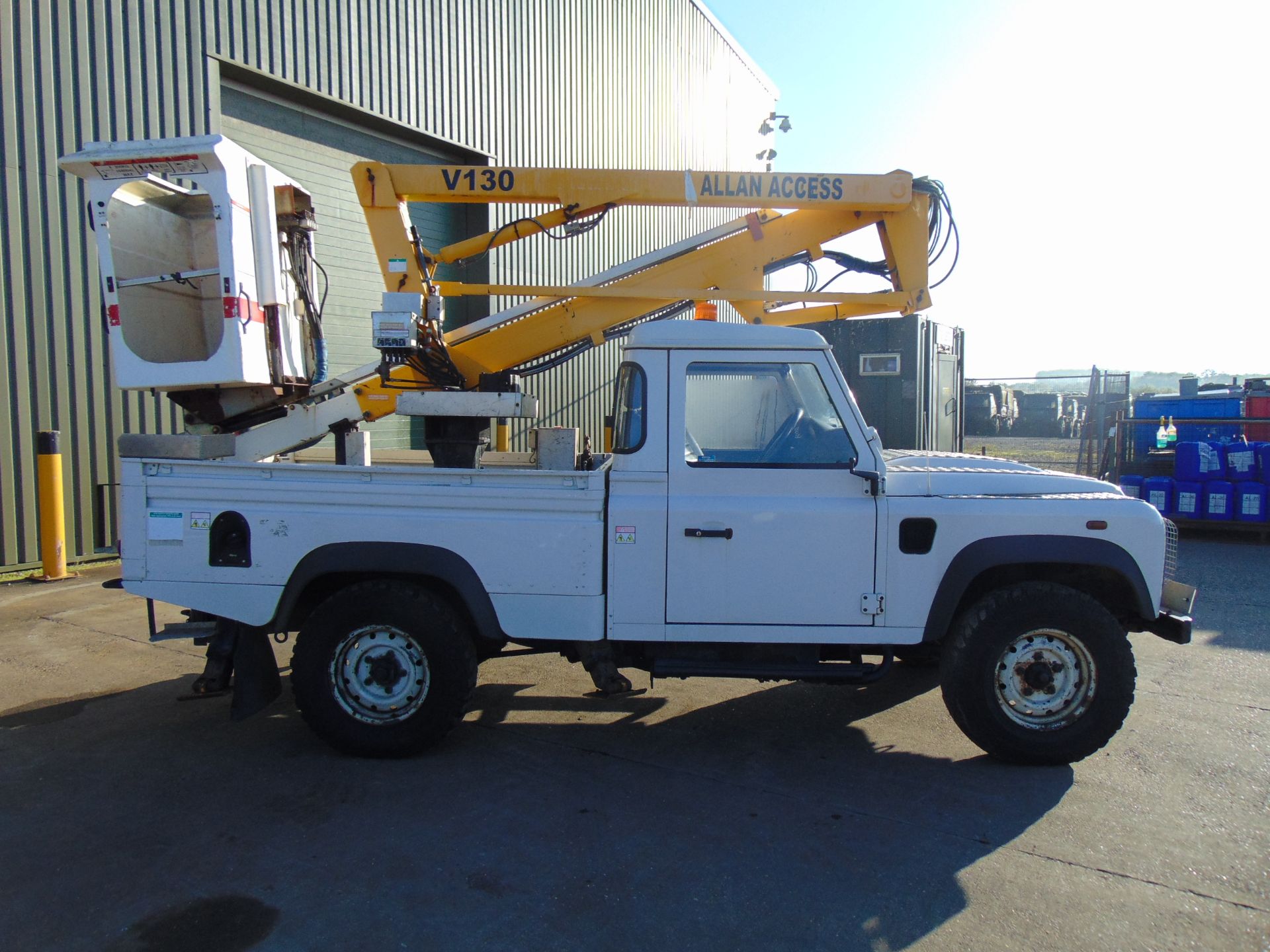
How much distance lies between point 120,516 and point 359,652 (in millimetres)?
1450

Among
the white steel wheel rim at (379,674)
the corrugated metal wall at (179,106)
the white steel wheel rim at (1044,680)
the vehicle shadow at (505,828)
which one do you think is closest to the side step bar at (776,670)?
the vehicle shadow at (505,828)

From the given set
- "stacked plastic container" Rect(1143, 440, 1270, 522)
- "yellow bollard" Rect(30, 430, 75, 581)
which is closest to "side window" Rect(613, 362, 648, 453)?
"yellow bollard" Rect(30, 430, 75, 581)

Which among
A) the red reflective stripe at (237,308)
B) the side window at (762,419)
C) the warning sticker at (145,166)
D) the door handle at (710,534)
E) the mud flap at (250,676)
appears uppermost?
the warning sticker at (145,166)

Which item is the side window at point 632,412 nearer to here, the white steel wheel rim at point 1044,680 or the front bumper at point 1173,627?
the white steel wheel rim at point 1044,680

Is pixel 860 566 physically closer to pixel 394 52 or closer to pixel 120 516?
pixel 120 516

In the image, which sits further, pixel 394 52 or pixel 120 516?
pixel 394 52

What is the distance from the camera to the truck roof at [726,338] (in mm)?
4441

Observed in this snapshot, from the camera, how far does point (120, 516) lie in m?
4.57

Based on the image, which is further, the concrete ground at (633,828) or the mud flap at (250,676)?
the mud flap at (250,676)

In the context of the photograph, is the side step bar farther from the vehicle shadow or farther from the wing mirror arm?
the wing mirror arm

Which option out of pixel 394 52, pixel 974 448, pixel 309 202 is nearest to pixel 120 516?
pixel 309 202

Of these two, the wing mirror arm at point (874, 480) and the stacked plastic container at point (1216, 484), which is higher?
the wing mirror arm at point (874, 480)

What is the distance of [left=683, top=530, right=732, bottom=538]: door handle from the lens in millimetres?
4312

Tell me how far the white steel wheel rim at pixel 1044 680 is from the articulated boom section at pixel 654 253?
227 cm
